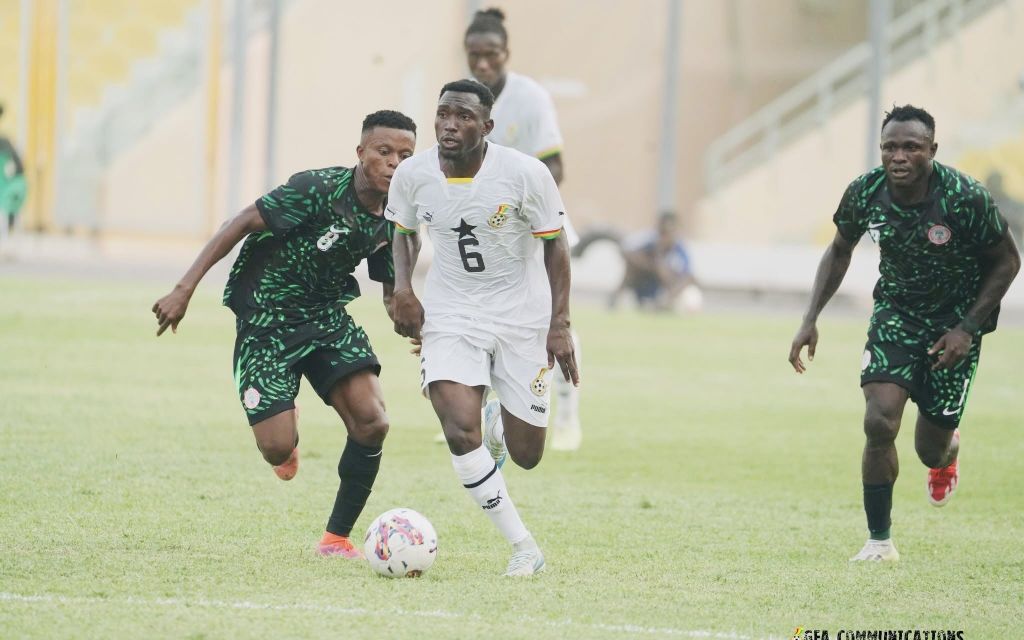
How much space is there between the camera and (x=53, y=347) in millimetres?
15164

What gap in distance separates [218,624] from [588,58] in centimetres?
2576

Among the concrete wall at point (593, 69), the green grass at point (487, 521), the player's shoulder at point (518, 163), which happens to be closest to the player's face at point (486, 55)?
the green grass at point (487, 521)

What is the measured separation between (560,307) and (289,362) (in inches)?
53.5

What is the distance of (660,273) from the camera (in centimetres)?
2330

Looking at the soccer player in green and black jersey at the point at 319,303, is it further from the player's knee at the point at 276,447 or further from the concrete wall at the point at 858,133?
the concrete wall at the point at 858,133

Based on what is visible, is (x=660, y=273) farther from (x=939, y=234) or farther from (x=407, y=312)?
(x=407, y=312)

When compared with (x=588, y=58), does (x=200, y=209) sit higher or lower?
lower

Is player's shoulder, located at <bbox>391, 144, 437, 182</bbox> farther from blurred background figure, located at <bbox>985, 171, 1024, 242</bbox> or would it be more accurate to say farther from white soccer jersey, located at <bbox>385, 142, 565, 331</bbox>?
blurred background figure, located at <bbox>985, 171, 1024, 242</bbox>

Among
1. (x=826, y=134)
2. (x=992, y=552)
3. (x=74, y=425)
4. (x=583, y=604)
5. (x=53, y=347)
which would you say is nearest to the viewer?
(x=583, y=604)

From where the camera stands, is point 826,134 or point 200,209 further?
point 200,209

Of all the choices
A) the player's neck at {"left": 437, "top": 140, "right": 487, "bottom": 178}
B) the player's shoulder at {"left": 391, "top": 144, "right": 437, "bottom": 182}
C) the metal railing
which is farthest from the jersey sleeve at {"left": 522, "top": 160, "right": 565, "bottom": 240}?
the metal railing

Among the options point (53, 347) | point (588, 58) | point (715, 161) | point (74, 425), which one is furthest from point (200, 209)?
point (74, 425)

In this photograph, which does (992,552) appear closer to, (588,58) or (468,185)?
(468,185)

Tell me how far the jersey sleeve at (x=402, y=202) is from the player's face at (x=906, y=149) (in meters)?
2.24
